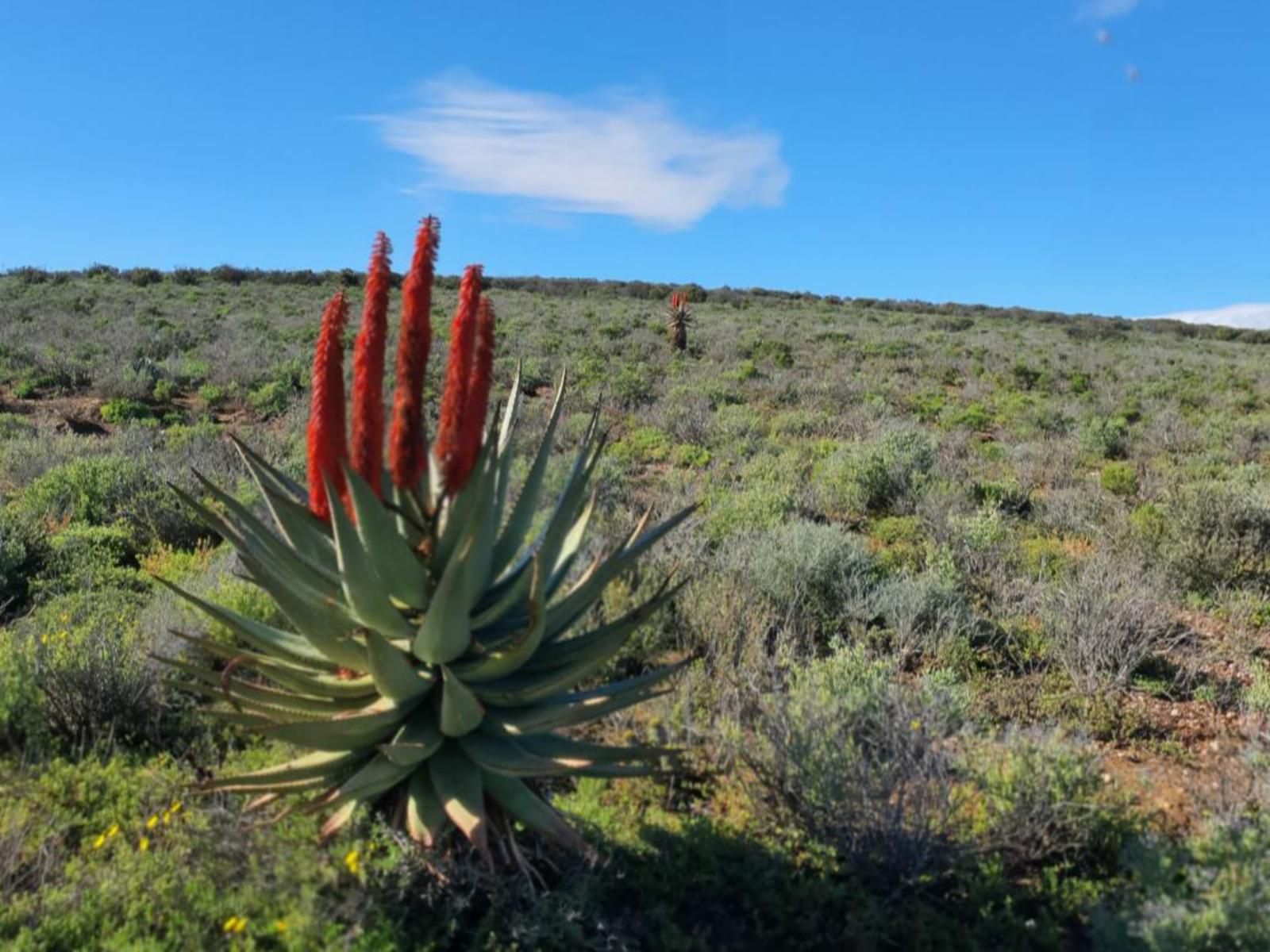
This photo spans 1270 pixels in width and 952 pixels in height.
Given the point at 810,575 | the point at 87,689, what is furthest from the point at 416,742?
the point at 810,575

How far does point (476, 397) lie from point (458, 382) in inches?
4.0

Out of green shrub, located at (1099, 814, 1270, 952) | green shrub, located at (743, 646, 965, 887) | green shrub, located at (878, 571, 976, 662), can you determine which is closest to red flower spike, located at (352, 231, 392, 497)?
green shrub, located at (743, 646, 965, 887)

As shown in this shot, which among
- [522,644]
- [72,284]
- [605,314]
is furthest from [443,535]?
[72,284]

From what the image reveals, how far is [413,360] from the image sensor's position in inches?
86.4

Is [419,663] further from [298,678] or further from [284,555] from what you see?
[284,555]

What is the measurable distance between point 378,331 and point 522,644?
0.93 metres

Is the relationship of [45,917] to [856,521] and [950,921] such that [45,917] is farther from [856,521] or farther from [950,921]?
[856,521]

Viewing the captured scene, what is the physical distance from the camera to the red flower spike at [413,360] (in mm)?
2199

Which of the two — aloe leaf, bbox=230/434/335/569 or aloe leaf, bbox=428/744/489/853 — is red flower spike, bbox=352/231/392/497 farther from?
aloe leaf, bbox=428/744/489/853

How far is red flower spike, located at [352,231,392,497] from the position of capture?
2178mm

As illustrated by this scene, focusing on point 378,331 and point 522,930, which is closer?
point 378,331

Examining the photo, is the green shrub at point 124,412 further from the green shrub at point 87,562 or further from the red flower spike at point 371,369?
the red flower spike at point 371,369

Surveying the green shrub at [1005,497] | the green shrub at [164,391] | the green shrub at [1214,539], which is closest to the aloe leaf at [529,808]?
the green shrub at [1214,539]

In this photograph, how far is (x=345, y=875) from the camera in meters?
2.62
